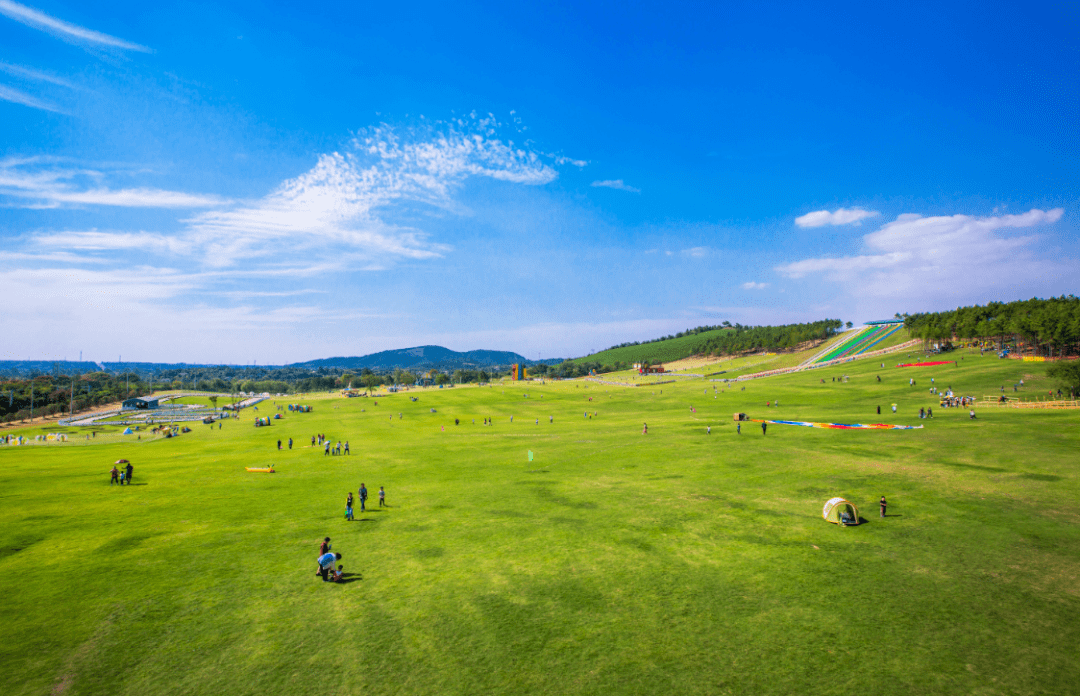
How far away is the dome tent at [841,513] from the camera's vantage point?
27.1 meters

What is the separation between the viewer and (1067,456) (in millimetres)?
38188

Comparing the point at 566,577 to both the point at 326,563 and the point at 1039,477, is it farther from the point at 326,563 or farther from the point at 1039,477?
the point at 1039,477

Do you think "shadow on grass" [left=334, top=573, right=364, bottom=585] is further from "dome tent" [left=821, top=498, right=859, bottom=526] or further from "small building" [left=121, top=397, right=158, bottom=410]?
"small building" [left=121, top=397, right=158, bottom=410]

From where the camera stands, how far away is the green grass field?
14930mm

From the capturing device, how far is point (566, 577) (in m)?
21.2

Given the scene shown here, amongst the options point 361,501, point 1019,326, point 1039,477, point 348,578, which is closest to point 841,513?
point 1039,477

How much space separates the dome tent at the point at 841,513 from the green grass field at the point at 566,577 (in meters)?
0.89

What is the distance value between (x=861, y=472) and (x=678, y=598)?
1090 inches

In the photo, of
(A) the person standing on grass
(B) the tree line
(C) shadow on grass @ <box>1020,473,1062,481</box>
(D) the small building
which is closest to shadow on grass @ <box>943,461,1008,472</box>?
(C) shadow on grass @ <box>1020,473,1062,481</box>

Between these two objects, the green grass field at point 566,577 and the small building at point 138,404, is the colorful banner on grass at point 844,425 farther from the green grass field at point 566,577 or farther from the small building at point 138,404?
the small building at point 138,404

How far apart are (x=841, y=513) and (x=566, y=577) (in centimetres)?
1753

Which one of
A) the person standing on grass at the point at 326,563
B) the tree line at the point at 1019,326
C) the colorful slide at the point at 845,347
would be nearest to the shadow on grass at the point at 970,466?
the person standing on grass at the point at 326,563

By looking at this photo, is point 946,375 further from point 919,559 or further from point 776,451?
point 919,559

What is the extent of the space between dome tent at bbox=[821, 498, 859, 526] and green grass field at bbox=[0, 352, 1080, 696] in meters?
0.89
